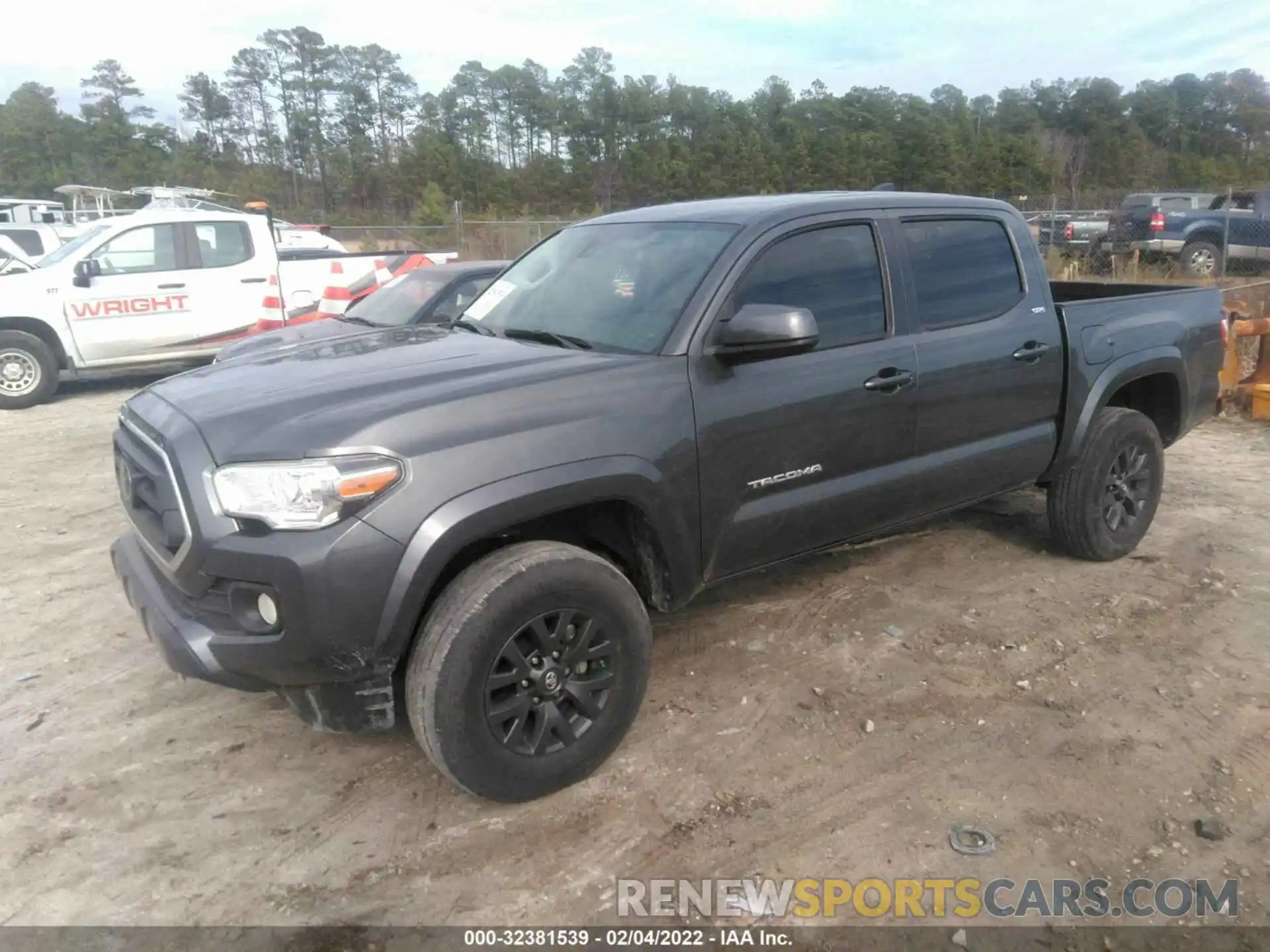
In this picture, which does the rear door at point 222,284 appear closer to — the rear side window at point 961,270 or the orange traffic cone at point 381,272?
the orange traffic cone at point 381,272

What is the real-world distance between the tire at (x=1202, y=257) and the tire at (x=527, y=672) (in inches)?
683

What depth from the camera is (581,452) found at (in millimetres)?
2998

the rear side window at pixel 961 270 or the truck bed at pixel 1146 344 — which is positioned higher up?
the rear side window at pixel 961 270

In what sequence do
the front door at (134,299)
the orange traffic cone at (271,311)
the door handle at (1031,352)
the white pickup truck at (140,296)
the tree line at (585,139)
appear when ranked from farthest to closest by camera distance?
the tree line at (585,139), the orange traffic cone at (271,311), the front door at (134,299), the white pickup truck at (140,296), the door handle at (1031,352)

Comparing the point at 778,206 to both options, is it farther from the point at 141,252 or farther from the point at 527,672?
the point at 141,252

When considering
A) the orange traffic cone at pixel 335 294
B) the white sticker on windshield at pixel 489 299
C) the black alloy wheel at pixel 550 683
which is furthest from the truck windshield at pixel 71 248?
the black alloy wheel at pixel 550 683

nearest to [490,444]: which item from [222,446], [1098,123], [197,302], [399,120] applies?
[222,446]

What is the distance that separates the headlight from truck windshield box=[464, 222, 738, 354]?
1.14 metres

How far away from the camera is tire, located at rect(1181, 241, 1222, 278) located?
16.9 meters

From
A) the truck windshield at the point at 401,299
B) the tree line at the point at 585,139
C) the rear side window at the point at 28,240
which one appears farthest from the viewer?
the tree line at the point at 585,139

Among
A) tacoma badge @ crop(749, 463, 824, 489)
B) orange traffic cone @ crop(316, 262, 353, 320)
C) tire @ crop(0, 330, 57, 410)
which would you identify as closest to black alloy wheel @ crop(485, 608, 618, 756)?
tacoma badge @ crop(749, 463, 824, 489)

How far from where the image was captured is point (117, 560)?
3389 mm

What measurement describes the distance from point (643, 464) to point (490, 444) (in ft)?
1.77

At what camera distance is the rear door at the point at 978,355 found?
4.04 metres
